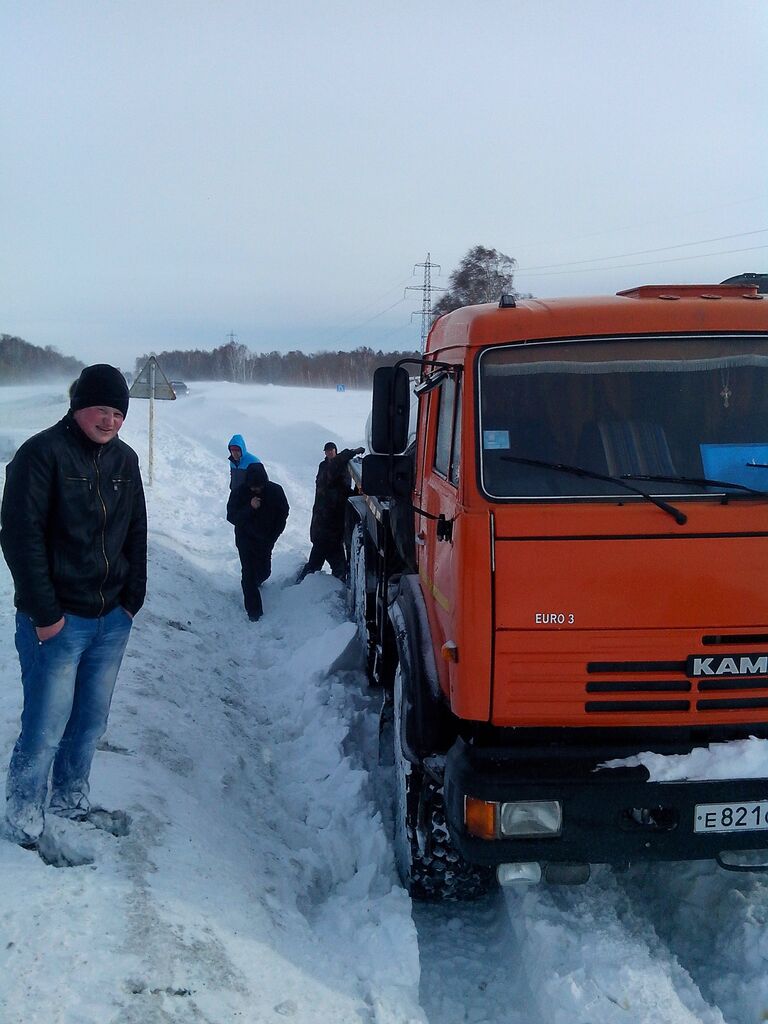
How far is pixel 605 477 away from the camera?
2.88 metres

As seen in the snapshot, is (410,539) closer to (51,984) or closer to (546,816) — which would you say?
(546,816)

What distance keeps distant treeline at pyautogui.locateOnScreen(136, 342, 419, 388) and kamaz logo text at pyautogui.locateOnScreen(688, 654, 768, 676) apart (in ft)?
268

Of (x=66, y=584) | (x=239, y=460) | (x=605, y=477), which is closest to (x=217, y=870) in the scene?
(x=66, y=584)

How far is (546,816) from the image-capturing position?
2.73 m

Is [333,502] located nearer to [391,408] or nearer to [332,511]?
[332,511]

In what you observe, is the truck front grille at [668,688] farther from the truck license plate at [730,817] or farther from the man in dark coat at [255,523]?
the man in dark coat at [255,523]

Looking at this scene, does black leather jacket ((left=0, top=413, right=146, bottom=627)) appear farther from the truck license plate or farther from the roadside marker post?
the roadside marker post

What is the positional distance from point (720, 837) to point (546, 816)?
1.99 feet

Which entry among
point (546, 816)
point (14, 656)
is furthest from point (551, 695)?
point (14, 656)

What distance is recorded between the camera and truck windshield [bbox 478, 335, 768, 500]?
292 cm

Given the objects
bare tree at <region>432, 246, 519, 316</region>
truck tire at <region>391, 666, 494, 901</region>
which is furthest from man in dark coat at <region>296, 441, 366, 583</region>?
bare tree at <region>432, 246, 519, 316</region>

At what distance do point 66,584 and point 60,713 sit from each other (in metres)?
0.51

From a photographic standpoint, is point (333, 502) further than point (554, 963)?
Yes

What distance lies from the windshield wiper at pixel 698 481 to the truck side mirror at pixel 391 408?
102 cm
